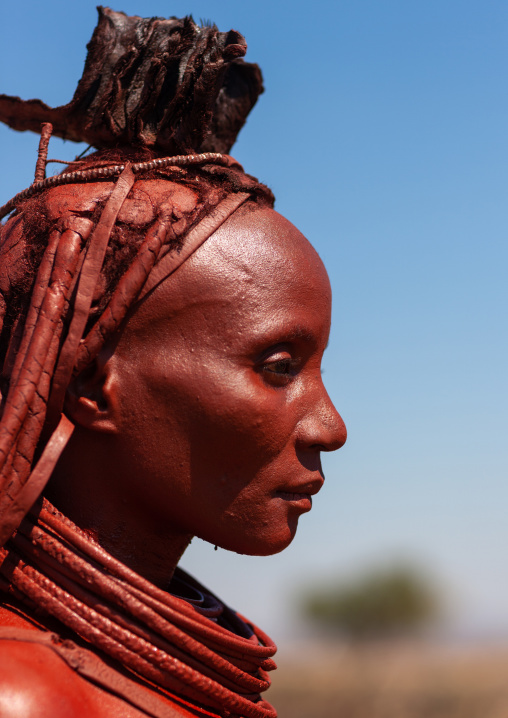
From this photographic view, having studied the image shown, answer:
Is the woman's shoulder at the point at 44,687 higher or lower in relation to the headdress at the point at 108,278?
lower

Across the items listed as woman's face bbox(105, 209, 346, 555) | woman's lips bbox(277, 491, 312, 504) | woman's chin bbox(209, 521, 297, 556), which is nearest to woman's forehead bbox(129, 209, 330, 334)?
woman's face bbox(105, 209, 346, 555)

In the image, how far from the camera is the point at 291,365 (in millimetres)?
2748

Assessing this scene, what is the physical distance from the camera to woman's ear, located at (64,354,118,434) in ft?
8.52

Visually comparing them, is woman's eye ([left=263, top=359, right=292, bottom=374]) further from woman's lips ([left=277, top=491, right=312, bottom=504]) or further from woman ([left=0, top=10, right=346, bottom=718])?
woman's lips ([left=277, top=491, right=312, bottom=504])

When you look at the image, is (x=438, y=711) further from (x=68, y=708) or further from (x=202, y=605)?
(x=68, y=708)

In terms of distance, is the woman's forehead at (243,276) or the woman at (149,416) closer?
the woman at (149,416)

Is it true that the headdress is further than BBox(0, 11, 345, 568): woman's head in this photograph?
No

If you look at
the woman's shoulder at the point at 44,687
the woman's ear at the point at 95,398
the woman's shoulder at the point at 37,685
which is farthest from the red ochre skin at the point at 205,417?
the woman's shoulder at the point at 37,685

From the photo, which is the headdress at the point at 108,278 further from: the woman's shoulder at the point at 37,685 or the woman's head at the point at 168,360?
the woman's shoulder at the point at 37,685

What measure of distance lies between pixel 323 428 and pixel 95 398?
74cm

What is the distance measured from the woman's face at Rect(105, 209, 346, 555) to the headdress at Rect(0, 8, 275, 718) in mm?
107

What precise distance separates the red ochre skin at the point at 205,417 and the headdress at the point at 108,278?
96 millimetres

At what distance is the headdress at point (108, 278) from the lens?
7.91 ft

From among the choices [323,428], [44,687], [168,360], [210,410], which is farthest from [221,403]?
[44,687]
